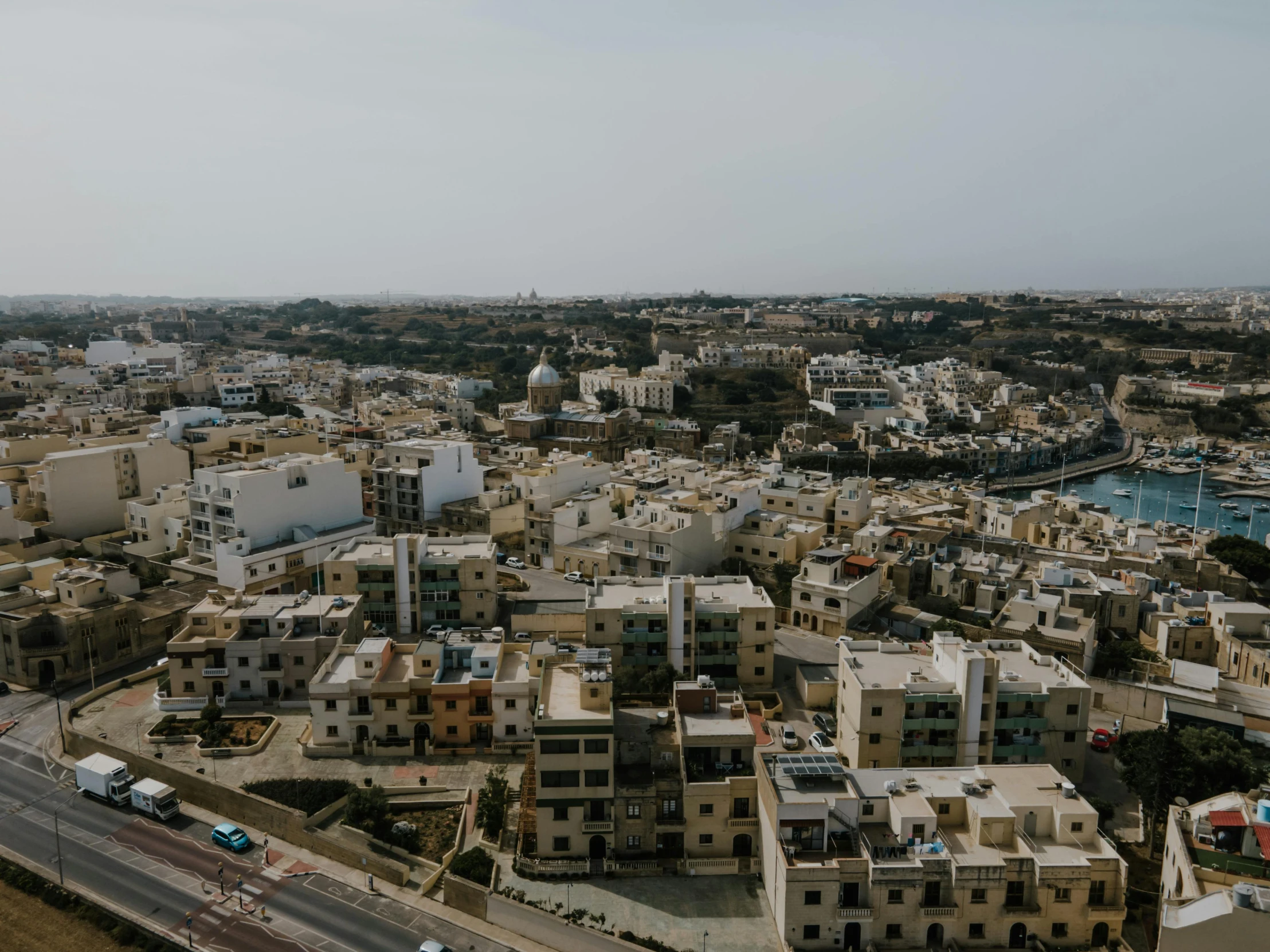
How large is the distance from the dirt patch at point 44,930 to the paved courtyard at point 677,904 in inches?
242

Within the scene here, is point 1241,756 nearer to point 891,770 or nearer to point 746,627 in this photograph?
point 891,770

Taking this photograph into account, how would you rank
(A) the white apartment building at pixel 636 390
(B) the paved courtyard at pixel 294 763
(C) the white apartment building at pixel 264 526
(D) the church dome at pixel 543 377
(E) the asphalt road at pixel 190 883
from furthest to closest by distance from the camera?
(A) the white apartment building at pixel 636 390 < (D) the church dome at pixel 543 377 < (C) the white apartment building at pixel 264 526 < (B) the paved courtyard at pixel 294 763 < (E) the asphalt road at pixel 190 883

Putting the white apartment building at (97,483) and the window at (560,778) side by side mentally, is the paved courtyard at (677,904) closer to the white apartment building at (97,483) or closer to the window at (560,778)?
the window at (560,778)

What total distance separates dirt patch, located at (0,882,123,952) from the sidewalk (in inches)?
105

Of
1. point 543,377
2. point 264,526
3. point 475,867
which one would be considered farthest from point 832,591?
point 543,377

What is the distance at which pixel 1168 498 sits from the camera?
158 ft

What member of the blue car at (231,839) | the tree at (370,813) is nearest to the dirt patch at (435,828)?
the tree at (370,813)

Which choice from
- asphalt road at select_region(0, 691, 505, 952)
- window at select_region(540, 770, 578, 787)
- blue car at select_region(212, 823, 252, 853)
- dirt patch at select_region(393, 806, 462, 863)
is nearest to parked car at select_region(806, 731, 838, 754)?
window at select_region(540, 770, 578, 787)

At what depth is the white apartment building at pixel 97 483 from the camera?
30594 mm

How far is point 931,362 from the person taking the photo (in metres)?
80.6

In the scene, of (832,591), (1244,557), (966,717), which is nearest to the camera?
(966,717)

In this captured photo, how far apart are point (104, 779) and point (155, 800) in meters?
1.21

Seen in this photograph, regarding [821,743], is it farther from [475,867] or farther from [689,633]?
[475,867]

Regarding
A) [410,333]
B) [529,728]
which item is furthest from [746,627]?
[410,333]
